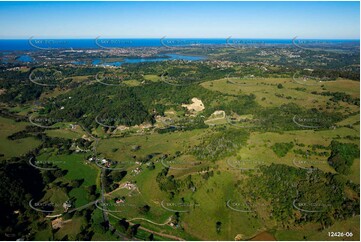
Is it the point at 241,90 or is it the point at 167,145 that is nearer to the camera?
the point at 167,145

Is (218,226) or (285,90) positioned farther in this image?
(285,90)

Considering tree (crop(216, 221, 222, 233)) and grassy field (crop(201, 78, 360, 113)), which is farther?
grassy field (crop(201, 78, 360, 113))

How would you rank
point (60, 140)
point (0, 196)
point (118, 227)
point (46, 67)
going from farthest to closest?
point (46, 67)
point (60, 140)
point (0, 196)
point (118, 227)

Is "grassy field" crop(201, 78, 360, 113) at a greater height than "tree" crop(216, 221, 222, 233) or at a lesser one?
greater

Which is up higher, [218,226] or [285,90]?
[285,90]

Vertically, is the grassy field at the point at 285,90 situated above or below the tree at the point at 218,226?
above

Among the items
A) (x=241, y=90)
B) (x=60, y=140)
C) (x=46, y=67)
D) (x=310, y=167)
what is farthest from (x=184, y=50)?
(x=310, y=167)

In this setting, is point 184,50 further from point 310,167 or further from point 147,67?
point 310,167

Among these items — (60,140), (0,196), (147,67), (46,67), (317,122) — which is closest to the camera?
(0,196)

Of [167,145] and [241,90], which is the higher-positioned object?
[241,90]

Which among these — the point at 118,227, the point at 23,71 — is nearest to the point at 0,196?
the point at 118,227
